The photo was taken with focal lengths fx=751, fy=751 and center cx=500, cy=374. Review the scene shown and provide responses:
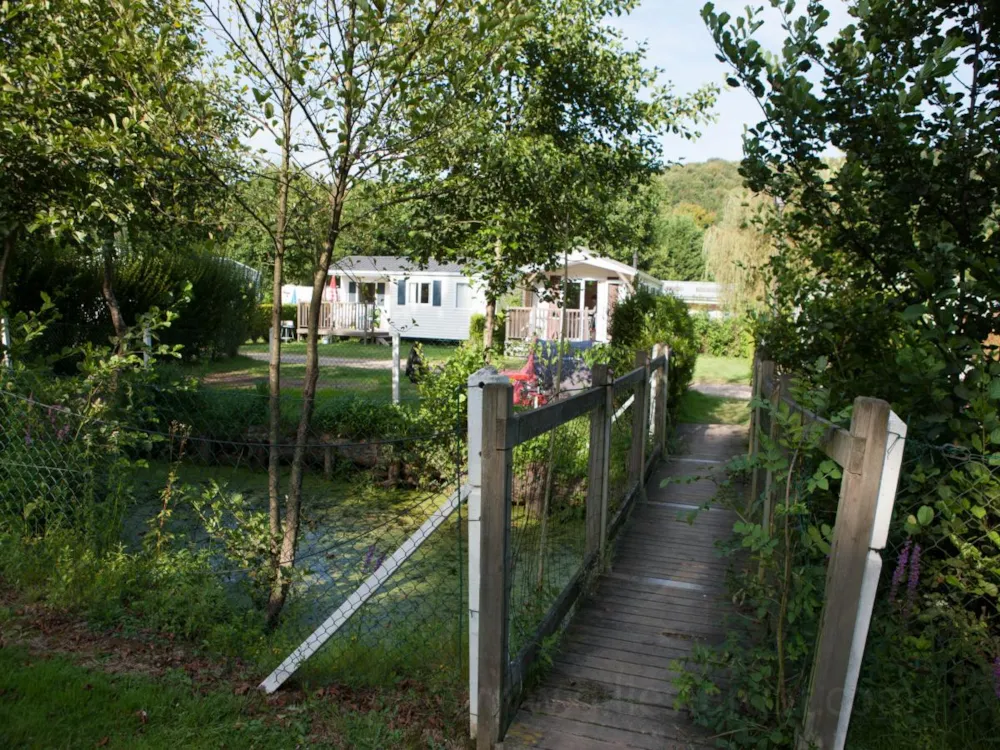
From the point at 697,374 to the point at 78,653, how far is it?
20.3m

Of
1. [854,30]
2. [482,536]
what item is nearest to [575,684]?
[482,536]

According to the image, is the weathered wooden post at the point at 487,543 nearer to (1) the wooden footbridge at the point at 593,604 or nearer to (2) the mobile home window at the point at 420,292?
(1) the wooden footbridge at the point at 593,604

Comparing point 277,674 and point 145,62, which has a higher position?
point 145,62

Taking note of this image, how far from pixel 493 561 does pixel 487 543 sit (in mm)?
78

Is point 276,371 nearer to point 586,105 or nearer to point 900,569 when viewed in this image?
point 900,569

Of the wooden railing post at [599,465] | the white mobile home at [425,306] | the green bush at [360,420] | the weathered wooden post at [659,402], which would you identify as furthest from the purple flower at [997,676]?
the white mobile home at [425,306]

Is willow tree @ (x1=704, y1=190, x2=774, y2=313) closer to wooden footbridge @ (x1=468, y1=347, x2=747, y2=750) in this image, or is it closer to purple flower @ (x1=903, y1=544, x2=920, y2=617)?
wooden footbridge @ (x1=468, y1=347, x2=747, y2=750)

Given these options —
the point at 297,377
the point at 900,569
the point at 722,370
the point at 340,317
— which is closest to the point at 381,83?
the point at 900,569

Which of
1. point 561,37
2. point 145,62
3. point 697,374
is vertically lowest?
point 697,374

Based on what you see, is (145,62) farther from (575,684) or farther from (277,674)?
(575,684)

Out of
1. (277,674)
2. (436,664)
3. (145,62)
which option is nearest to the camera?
(277,674)

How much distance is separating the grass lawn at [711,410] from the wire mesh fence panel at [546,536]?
211 inches

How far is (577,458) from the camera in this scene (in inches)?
299

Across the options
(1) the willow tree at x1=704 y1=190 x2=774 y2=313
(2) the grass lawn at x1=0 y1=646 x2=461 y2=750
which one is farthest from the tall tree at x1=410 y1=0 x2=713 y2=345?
(1) the willow tree at x1=704 y1=190 x2=774 y2=313
